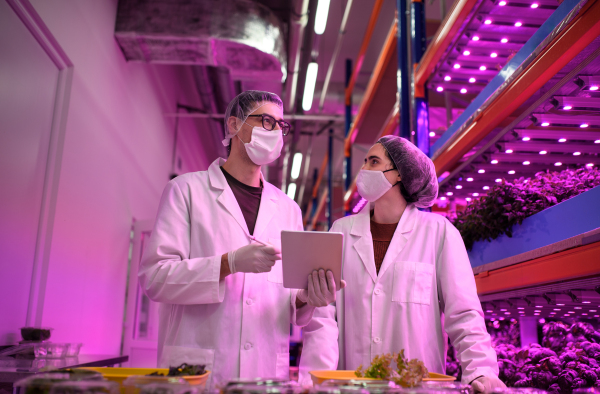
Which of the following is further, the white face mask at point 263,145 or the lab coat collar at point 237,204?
the white face mask at point 263,145

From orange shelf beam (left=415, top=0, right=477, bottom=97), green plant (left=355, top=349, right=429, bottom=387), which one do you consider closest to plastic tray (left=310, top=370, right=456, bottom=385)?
green plant (left=355, top=349, right=429, bottom=387)

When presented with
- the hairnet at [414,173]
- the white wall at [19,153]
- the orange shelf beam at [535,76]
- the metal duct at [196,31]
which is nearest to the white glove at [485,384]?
the hairnet at [414,173]

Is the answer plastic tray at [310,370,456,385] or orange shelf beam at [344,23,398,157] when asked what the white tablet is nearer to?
plastic tray at [310,370,456,385]

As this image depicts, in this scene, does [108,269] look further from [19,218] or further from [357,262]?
[357,262]

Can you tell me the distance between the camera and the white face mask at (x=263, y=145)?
2.43m

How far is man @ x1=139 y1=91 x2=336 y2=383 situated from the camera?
1.97 metres

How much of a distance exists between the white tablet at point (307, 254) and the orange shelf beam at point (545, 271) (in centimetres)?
105

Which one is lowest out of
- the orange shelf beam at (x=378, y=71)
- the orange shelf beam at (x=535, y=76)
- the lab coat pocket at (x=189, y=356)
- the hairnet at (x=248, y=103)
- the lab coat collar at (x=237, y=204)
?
the lab coat pocket at (x=189, y=356)

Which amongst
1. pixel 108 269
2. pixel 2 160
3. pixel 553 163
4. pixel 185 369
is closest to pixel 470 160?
pixel 553 163

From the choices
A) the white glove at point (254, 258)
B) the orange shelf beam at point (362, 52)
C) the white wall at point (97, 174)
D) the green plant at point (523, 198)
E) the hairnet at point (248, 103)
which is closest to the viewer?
the white glove at point (254, 258)

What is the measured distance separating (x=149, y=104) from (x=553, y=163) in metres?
5.24

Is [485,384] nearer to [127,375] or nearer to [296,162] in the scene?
[127,375]

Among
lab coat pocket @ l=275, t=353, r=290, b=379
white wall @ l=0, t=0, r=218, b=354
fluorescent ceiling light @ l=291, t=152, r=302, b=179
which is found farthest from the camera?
fluorescent ceiling light @ l=291, t=152, r=302, b=179

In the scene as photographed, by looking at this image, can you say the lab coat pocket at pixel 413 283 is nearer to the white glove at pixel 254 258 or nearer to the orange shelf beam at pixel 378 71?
the white glove at pixel 254 258
